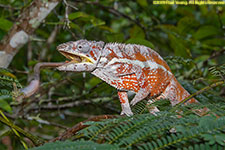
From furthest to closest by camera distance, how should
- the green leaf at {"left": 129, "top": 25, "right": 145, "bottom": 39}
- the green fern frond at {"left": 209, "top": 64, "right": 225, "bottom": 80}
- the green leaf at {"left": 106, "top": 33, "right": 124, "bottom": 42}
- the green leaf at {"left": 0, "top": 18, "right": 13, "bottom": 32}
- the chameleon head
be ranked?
the green leaf at {"left": 129, "top": 25, "right": 145, "bottom": 39}
the green leaf at {"left": 106, "top": 33, "right": 124, "bottom": 42}
the green leaf at {"left": 0, "top": 18, "right": 13, "bottom": 32}
the chameleon head
the green fern frond at {"left": 209, "top": 64, "right": 225, "bottom": 80}

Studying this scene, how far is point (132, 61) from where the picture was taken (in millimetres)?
2025

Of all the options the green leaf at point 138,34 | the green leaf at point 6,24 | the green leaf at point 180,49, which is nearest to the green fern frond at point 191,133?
the green leaf at point 180,49

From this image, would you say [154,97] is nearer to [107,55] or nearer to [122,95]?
[122,95]

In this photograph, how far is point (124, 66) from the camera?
2.01m

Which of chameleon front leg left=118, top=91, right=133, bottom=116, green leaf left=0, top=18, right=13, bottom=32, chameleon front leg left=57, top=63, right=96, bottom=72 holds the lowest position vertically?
chameleon front leg left=118, top=91, right=133, bottom=116

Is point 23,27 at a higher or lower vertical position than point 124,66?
higher

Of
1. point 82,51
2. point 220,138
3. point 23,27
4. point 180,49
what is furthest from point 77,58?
point 180,49

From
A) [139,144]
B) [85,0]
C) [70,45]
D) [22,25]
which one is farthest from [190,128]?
[85,0]

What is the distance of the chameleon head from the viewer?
1.91 m

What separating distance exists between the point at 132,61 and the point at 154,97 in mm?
332

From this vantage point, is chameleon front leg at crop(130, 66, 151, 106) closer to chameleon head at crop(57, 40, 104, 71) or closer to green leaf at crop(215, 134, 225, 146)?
chameleon head at crop(57, 40, 104, 71)

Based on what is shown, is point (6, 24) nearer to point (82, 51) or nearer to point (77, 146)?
point (82, 51)

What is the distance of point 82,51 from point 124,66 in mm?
327

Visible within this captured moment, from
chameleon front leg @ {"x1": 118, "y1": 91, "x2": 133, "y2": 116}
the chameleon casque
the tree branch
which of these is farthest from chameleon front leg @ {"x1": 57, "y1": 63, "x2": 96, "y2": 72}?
the tree branch
